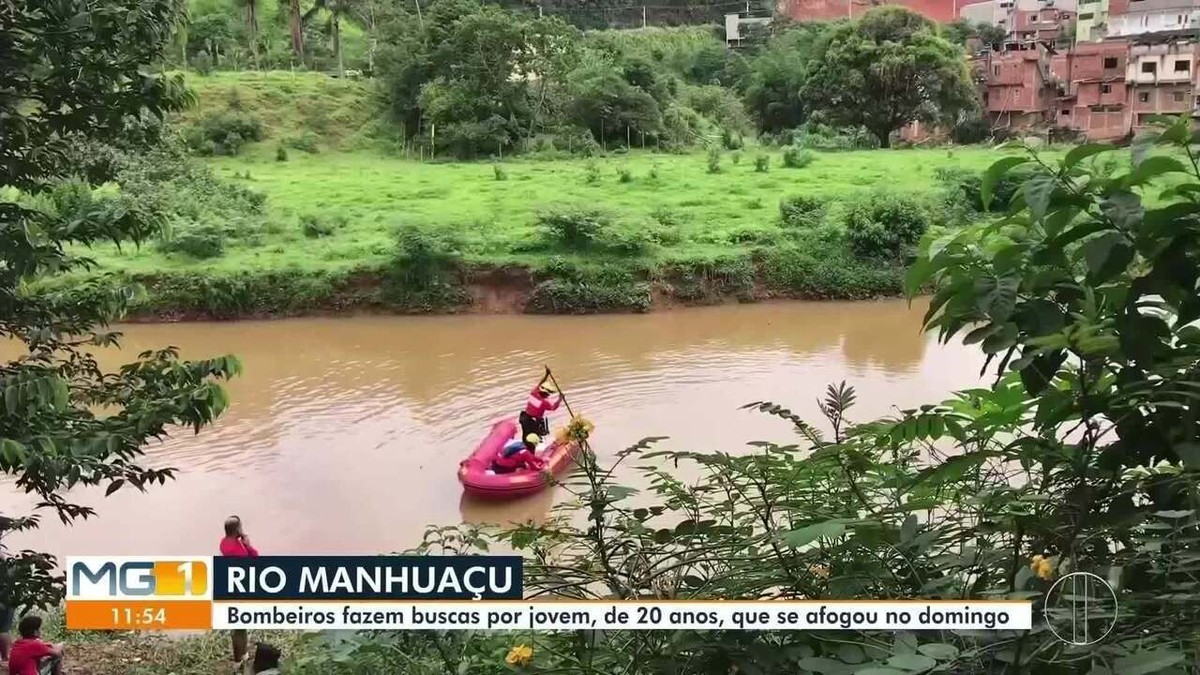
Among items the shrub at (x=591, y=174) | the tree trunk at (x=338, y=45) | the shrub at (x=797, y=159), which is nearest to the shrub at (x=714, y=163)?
the shrub at (x=797, y=159)

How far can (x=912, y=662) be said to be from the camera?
3.04 feet

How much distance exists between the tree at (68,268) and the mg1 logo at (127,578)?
0.28m

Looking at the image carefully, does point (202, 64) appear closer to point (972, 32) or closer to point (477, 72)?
point (477, 72)

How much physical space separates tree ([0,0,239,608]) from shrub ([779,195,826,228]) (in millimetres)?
9455

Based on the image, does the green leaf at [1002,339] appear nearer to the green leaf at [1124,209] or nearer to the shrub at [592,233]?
the green leaf at [1124,209]

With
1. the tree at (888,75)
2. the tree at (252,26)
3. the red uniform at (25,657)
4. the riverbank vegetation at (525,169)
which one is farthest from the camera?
the tree at (252,26)

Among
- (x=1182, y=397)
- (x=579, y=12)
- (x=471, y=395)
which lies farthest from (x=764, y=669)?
(x=579, y=12)

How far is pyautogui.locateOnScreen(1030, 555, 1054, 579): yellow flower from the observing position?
100 centimetres

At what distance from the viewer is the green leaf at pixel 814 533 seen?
1.08 m

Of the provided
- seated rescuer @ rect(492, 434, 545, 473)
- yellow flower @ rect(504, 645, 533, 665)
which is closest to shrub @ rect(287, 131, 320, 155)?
seated rescuer @ rect(492, 434, 545, 473)

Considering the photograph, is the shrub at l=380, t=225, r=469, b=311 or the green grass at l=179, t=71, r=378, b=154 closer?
the shrub at l=380, t=225, r=469, b=311

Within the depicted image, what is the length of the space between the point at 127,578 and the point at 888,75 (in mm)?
17597

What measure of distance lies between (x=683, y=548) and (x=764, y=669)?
25 centimetres

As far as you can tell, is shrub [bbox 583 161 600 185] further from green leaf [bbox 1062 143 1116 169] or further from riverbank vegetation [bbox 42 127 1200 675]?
green leaf [bbox 1062 143 1116 169]
